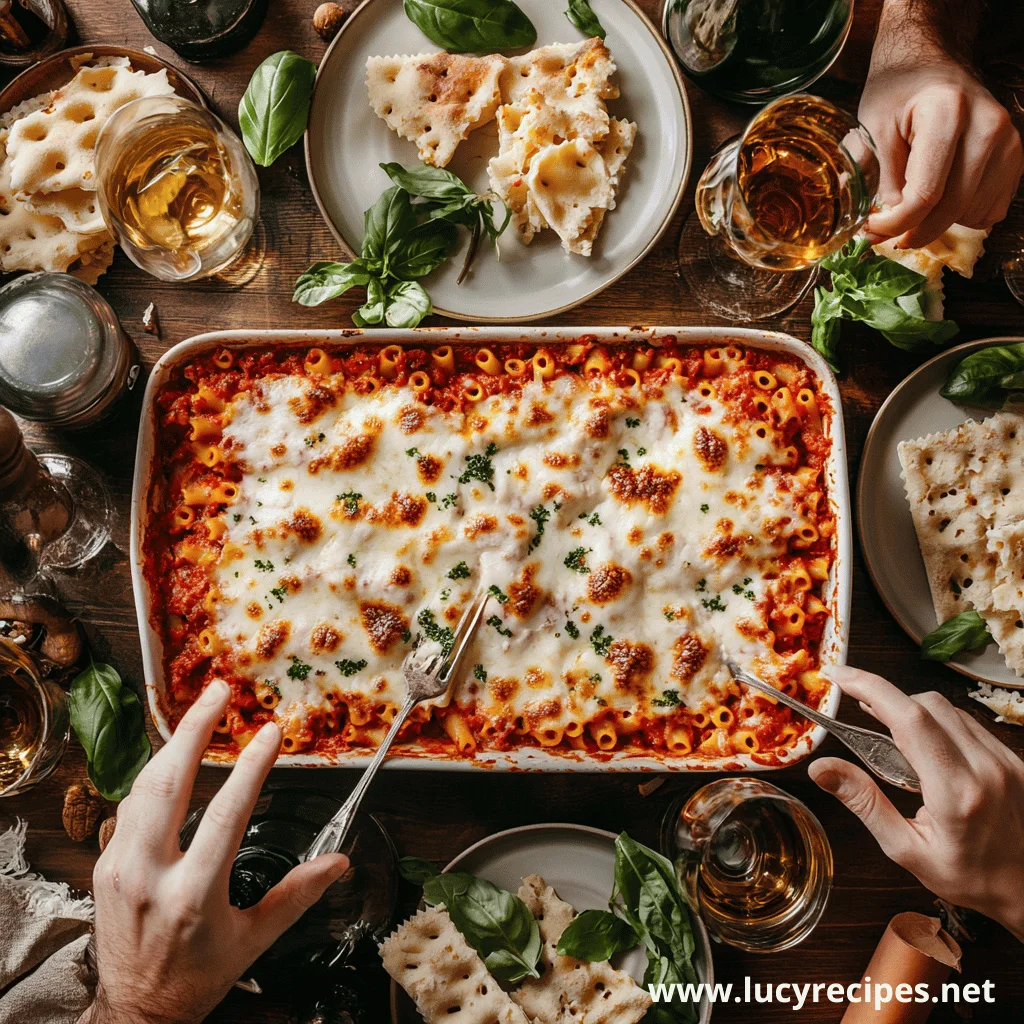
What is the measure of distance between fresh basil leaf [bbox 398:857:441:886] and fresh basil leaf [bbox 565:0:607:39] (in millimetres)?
2300

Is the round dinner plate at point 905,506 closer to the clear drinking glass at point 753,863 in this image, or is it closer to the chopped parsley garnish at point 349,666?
the clear drinking glass at point 753,863

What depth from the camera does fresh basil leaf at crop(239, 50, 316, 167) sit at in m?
2.42

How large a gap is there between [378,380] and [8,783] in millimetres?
1508

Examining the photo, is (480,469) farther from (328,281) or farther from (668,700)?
(668,700)

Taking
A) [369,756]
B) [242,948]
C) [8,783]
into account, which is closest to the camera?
[242,948]

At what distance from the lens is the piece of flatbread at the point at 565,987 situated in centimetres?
228

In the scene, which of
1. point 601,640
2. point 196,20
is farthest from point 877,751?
point 196,20

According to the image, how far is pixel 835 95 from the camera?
255 centimetres

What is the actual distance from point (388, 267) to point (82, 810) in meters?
1.73

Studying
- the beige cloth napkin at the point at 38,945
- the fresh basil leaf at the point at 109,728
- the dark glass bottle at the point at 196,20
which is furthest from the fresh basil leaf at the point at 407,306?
the beige cloth napkin at the point at 38,945

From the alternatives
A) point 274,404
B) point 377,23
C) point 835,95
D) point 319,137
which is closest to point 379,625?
point 274,404

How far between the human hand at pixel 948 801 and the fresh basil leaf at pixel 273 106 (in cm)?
200

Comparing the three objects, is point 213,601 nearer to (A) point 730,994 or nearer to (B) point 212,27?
(B) point 212,27

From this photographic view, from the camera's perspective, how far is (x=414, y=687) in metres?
2.27
